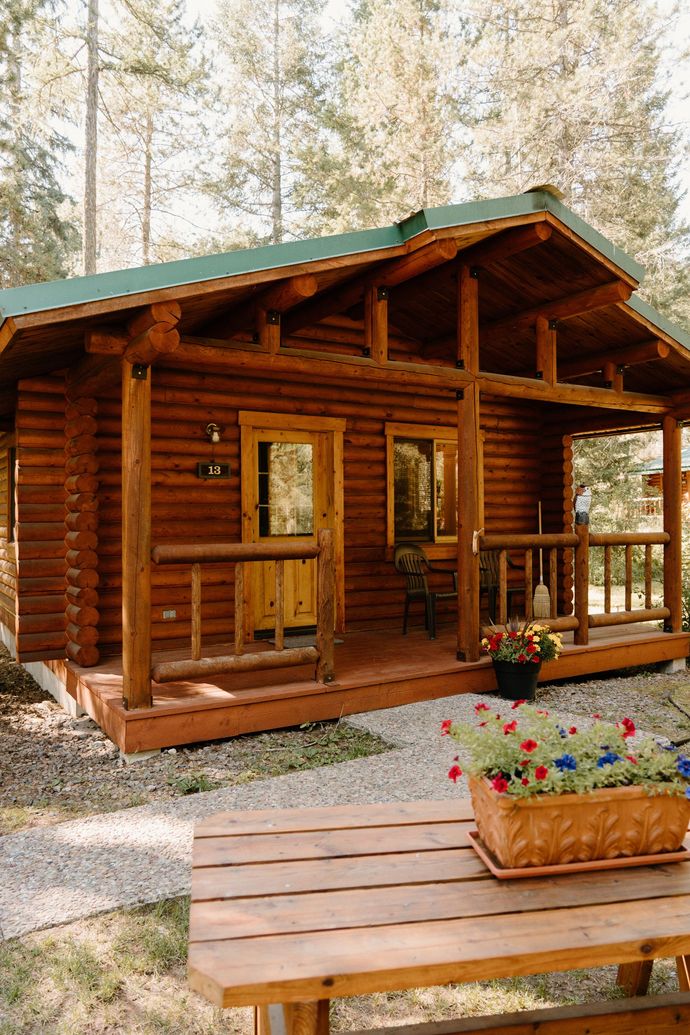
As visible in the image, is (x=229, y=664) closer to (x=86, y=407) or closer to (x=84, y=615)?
(x=84, y=615)

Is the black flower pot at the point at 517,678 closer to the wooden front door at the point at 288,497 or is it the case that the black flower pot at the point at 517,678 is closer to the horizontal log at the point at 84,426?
the wooden front door at the point at 288,497

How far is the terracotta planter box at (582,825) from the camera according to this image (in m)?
1.66

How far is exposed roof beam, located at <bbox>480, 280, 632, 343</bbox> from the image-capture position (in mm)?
5824

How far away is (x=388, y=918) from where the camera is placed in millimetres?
1538

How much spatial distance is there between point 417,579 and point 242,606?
9.86ft

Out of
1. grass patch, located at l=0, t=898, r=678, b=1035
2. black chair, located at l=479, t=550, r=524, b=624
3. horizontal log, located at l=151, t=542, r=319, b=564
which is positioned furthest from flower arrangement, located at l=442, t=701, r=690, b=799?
black chair, located at l=479, t=550, r=524, b=624

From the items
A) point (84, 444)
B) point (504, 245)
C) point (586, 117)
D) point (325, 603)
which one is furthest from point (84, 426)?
point (586, 117)

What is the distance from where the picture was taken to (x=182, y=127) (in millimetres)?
15633

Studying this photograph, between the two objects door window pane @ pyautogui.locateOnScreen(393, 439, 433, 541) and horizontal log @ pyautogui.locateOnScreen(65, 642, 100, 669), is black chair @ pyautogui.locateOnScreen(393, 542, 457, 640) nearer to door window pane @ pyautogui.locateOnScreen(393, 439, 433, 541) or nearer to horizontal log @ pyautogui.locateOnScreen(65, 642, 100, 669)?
door window pane @ pyautogui.locateOnScreen(393, 439, 433, 541)

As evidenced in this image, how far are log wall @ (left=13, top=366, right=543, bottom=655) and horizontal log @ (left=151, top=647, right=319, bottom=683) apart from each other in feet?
4.86

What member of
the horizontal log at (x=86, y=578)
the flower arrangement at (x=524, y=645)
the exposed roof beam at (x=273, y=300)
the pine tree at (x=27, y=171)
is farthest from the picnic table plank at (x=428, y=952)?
the pine tree at (x=27, y=171)

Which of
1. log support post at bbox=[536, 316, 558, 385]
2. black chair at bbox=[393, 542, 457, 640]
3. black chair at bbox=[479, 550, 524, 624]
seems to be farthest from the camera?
black chair at bbox=[479, 550, 524, 624]

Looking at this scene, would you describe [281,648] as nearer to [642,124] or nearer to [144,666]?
[144,666]

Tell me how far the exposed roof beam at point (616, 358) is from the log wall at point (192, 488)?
4.68 ft
